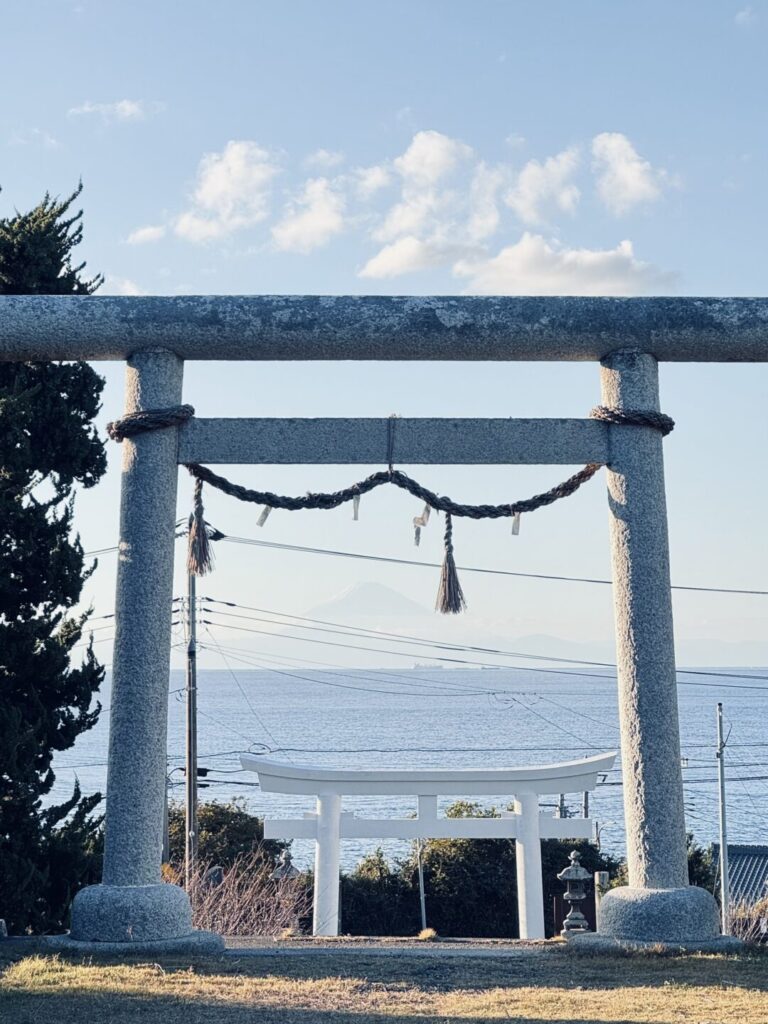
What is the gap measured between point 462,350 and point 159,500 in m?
1.66

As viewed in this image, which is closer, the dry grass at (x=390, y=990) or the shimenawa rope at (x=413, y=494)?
the dry grass at (x=390, y=990)

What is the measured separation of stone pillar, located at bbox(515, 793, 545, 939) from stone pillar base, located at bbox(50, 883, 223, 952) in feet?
19.8

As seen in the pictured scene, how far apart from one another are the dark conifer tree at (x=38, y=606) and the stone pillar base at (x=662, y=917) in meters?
4.08

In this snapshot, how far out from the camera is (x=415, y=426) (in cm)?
536

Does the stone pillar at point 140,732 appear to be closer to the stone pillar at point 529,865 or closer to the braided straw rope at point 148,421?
the braided straw rope at point 148,421

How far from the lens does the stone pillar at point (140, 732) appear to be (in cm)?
493

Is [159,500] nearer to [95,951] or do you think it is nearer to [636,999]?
[95,951]

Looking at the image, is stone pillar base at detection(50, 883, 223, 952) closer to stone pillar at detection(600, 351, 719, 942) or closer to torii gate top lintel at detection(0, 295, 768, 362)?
stone pillar at detection(600, 351, 719, 942)

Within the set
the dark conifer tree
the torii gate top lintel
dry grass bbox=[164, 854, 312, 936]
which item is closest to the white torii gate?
dry grass bbox=[164, 854, 312, 936]

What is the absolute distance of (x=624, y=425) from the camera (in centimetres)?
536

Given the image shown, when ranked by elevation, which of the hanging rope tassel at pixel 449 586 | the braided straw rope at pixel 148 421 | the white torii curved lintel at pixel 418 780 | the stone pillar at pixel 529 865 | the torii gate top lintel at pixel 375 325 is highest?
the torii gate top lintel at pixel 375 325

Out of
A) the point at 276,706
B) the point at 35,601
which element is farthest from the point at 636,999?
the point at 276,706

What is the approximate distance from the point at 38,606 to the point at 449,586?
11.9 ft

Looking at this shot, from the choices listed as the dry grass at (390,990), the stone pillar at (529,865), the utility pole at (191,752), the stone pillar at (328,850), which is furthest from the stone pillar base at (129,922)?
the utility pole at (191,752)
